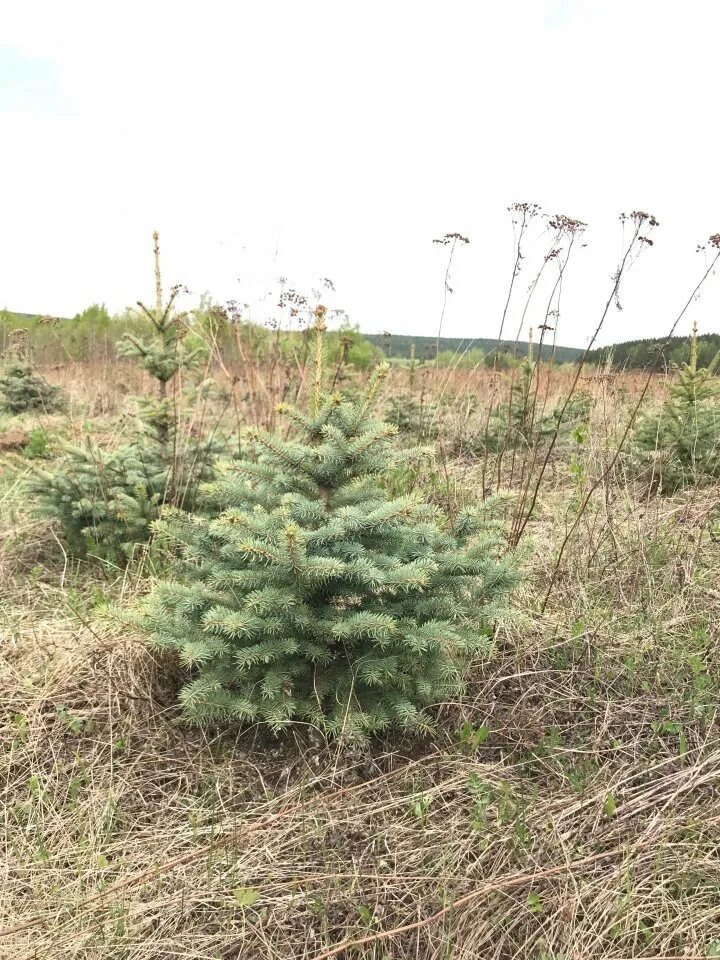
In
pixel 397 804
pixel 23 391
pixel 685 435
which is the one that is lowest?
pixel 397 804

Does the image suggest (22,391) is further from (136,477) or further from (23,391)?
(136,477)

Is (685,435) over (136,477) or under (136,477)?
over

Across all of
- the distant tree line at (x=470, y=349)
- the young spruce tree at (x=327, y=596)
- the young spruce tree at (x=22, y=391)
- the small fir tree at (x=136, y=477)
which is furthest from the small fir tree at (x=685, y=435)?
the young spruce tree at (x=22, y=391)

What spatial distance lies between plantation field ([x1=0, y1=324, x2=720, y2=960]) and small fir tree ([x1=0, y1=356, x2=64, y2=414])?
246 inches

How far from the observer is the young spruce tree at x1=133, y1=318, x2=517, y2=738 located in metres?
2.32

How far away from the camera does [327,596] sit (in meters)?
2.51

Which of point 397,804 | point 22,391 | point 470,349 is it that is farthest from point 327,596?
point 22,391

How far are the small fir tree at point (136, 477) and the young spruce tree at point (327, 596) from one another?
145cm

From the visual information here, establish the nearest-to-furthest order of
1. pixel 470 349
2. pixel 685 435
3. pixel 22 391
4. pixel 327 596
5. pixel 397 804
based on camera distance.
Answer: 1. pixel 397 804
2. pixel 327 596
3. pixel 470 349
4. pixel 685 435
5. pixel 22 391

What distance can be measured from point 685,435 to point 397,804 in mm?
4119

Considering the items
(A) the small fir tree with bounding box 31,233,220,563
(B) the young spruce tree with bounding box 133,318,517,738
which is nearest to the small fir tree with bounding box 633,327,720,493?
(B) the young spruce tree with bounding box 133,318,517,738

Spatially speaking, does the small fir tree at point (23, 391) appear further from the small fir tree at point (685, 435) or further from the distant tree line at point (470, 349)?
the small fir tree at point (685, 435)

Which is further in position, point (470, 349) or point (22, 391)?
point (22, 391)

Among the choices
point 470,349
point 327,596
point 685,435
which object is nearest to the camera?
point 327,596
